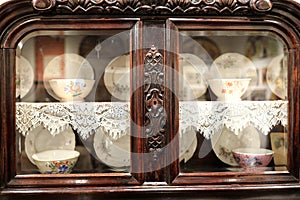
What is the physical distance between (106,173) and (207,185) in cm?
31

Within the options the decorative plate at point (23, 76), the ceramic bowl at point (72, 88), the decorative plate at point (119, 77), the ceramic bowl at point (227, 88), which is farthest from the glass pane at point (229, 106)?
the decorative plate at point (23, 76)

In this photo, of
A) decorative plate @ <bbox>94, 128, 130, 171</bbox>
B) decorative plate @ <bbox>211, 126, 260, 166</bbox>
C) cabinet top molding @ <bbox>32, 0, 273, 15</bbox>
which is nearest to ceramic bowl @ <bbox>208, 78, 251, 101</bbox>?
decorative plate @ <bbox>211, 126, 260, 166</bbox>

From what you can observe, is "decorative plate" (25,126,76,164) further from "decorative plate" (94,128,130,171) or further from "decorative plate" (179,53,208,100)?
"decorative plate" (179,53,208,100)

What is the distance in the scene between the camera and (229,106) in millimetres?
1053

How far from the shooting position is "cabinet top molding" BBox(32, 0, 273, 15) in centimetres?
96

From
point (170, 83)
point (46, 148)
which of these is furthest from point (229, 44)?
point (46, 148)

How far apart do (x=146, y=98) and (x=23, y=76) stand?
15.6 inches

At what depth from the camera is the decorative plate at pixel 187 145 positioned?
101 centimetres

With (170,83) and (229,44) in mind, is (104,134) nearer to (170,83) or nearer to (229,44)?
(170,83)

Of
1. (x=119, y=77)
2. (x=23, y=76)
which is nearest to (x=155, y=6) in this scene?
(x=119, y=77)

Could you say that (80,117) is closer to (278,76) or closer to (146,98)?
(146,98)

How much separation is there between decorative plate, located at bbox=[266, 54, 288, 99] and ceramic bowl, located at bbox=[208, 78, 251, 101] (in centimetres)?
10

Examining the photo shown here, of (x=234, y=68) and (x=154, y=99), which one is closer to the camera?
(x=154, y=99)

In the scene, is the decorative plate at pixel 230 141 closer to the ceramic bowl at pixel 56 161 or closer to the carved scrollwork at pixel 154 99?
the carved scrollwork at pixel 154 99
